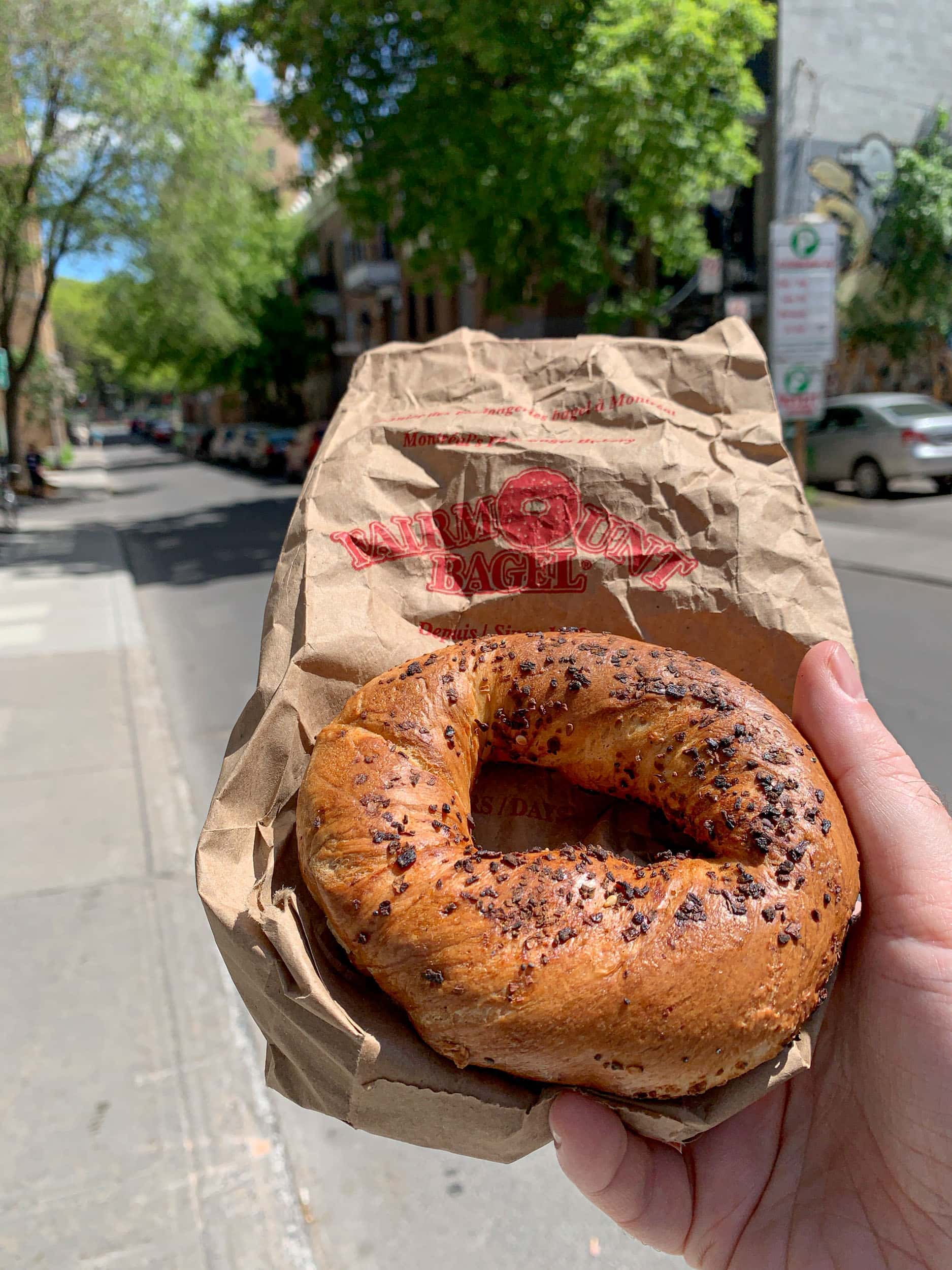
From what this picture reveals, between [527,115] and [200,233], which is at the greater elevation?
[200,233]

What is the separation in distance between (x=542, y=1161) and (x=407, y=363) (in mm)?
2584

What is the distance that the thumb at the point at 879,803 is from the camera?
1.76 m

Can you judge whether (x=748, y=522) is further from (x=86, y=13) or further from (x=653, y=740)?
(x=86, y=13)

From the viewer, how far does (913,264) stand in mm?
21547

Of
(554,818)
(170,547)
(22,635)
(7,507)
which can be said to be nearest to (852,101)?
(170,547)

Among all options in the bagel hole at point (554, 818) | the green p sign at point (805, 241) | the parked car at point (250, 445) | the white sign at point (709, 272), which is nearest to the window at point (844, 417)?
the white sign at point (709, 272)

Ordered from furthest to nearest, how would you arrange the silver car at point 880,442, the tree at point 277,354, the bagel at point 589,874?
the tree at point 277,354 → the silver car at point 880,442 → the bagel at point 589,874

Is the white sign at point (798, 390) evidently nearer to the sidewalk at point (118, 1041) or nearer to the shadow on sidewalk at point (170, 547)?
the shadow on sidewalk at point (170, 547)

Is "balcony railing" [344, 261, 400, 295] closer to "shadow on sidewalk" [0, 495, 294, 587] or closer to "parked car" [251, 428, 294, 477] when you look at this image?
"parked car" [251, 428, 294, 477]

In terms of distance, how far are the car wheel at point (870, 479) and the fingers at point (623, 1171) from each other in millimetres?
16690

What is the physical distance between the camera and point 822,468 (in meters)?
17.6

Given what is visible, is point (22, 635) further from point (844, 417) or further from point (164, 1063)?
point (844, 417)

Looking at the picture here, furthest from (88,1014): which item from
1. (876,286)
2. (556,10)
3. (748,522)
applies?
(876,286)

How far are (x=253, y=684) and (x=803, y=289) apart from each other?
26.7 feet
